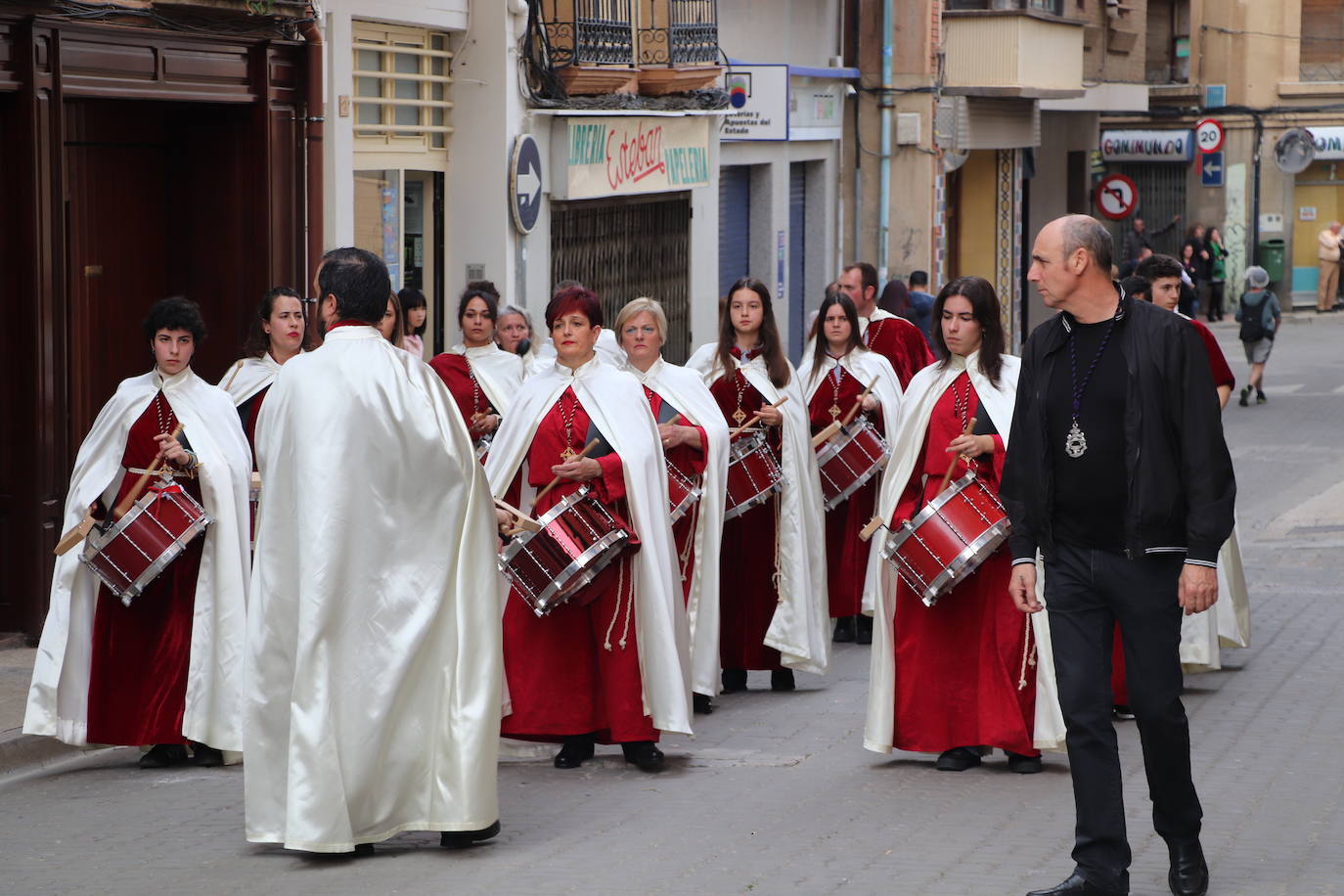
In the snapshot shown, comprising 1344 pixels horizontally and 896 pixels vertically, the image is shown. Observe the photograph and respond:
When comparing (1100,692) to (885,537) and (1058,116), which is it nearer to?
(885,537)

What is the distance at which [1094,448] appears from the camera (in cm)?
585

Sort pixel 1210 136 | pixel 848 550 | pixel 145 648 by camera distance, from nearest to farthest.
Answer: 1. pixel 145 648
2. pixel 848 550
3. pixel 1210 136

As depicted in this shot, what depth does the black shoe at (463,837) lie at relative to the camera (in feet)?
21.9

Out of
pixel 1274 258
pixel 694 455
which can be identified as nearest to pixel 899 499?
pixel 694 455

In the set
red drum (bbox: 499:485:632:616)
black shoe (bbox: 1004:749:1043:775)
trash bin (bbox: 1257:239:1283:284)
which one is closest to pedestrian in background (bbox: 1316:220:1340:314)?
trash bin (bbox: 1257:239:1283:284)

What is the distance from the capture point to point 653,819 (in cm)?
730

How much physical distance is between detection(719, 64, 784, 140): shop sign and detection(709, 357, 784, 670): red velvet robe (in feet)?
39.7

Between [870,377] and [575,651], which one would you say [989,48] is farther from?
[575,651]

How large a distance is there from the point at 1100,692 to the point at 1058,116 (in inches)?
1260

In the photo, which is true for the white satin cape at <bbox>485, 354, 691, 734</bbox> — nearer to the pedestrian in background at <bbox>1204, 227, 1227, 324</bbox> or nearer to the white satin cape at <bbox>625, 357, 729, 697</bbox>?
the white satin cape at <bbox>625, 357, 729, 697</bbox>

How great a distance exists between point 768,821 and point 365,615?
1.66 metres

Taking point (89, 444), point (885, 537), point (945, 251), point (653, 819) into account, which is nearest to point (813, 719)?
point (885, 537)

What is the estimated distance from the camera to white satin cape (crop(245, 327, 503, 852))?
21.1ft

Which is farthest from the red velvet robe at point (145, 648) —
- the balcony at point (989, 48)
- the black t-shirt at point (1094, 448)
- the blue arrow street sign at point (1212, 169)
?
the blue arrow street sign at point (1212, 169)
